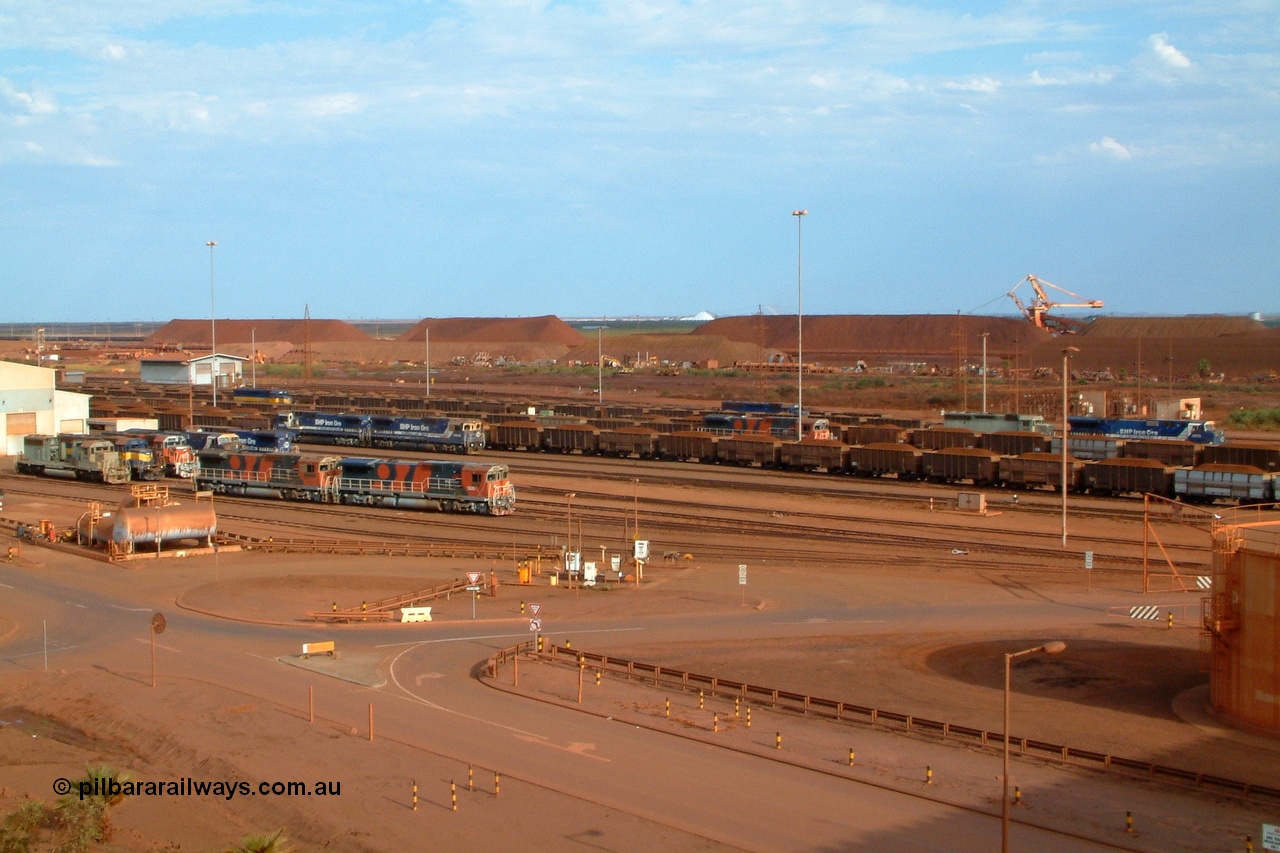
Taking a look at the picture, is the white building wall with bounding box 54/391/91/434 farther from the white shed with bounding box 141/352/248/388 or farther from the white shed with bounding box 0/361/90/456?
the white shed with bounding box 141/352/248/388

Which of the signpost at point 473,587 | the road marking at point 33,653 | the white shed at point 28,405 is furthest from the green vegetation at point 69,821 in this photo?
the white shed at point 28,405

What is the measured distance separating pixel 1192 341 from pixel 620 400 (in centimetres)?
7948

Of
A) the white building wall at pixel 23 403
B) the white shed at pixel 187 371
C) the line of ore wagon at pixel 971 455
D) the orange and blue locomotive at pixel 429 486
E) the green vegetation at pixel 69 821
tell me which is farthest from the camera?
the white shed at pixel 187 371

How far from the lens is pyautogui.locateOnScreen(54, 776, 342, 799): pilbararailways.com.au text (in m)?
19.7

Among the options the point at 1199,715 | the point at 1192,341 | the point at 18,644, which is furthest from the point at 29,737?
the point at 1192,341

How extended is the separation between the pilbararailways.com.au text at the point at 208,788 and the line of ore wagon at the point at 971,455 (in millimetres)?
44946

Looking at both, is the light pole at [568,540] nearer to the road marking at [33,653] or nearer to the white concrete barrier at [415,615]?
the white concrete barrier at [415,615]

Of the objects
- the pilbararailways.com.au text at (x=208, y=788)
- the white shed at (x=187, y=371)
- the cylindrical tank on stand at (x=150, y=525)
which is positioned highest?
the white shed at (x=187, y=371)

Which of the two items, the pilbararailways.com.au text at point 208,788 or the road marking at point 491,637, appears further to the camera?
the road marking at point 491,637

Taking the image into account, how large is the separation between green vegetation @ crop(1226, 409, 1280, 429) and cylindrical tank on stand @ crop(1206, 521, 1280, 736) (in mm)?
73053

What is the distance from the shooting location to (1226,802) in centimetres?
1892

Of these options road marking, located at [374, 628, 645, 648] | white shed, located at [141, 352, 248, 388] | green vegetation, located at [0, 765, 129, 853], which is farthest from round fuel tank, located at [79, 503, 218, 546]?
white shed, located at [141, 352, 248, 388]

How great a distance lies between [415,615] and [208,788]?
1177 cm

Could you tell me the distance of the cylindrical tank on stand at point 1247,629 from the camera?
22125mm
